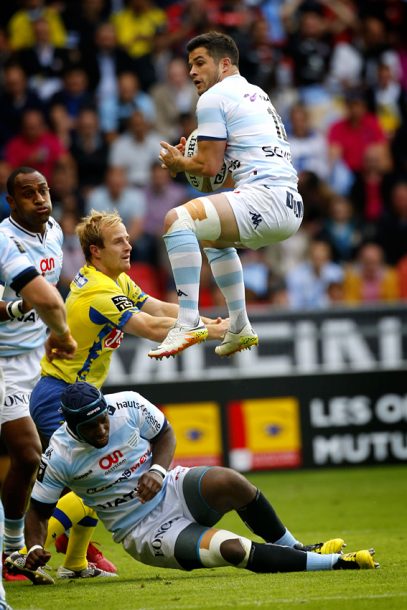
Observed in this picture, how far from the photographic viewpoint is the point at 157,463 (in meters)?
7.65

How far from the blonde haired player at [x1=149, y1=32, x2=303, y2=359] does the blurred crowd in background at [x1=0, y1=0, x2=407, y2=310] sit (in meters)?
6.84

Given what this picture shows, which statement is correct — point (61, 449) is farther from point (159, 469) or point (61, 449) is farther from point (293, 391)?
point (293, 391)

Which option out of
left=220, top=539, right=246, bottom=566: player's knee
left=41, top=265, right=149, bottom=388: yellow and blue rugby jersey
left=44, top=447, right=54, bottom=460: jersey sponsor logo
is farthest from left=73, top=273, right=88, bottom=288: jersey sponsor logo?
left=220, top=539, right=246, bottom=566: player's knee

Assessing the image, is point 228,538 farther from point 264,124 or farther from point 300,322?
point 300,322

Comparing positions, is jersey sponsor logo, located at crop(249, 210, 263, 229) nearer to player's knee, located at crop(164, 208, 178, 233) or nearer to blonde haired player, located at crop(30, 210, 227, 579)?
player's knee, located at crop(164, 208, 178, 233)

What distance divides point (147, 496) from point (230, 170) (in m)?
2.28

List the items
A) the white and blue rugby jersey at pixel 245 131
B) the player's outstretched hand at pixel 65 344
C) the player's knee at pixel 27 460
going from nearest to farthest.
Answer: the player's outstretched hand at pixel 65 344
the white and blue rugby jersey at pixel 245 131
the player's knee at pixel 27 460

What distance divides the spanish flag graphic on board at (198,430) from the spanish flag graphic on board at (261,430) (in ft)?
0.61

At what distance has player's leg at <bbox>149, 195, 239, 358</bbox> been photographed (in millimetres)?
7691

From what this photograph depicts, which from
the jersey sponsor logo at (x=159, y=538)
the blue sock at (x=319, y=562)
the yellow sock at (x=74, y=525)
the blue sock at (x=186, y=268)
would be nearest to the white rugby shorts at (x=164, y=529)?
the jersey sponsor logo at (x=159, y=538)

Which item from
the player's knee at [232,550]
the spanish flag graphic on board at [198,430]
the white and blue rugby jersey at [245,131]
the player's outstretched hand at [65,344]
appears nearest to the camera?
the player's outstretched hand at [65,344]

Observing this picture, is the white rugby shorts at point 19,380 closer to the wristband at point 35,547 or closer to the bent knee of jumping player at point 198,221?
the wristband at point 35,547

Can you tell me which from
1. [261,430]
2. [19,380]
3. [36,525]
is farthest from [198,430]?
[36,525]

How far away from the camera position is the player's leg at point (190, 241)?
769 cm
